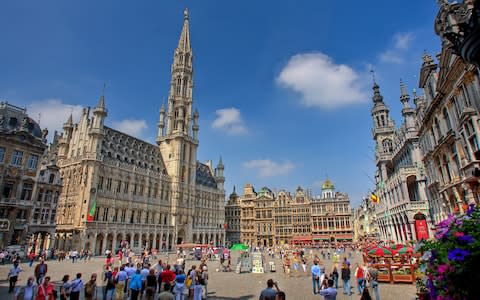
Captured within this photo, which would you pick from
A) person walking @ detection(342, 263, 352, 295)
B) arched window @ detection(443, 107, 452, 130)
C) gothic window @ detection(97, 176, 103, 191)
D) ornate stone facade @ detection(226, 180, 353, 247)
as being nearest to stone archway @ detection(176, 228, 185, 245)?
gothic window @ detection(97, 176, 103, 191)

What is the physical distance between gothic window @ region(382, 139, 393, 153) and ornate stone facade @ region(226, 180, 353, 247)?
1202 inches

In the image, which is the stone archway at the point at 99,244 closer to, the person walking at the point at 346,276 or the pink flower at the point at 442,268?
the person walking at the point at 346,276

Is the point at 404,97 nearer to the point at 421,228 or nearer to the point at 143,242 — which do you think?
the point at 421,228

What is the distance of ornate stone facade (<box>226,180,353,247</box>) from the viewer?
7338cm

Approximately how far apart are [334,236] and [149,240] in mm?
48191

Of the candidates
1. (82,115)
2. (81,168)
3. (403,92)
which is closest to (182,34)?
(82,115)

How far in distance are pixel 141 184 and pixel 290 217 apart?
146 feet

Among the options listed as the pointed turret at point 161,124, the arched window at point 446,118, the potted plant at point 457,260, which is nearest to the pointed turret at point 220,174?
the pointed turret at point 161,124

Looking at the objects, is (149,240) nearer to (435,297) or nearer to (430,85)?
(430,85)

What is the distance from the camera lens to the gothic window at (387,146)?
4699 cm

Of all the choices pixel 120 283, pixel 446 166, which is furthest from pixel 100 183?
pixel 446 166

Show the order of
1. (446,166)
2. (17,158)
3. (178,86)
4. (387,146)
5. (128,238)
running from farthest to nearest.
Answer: (178,86) < (128,238) < (387,146) < (17,158) < (446,166)

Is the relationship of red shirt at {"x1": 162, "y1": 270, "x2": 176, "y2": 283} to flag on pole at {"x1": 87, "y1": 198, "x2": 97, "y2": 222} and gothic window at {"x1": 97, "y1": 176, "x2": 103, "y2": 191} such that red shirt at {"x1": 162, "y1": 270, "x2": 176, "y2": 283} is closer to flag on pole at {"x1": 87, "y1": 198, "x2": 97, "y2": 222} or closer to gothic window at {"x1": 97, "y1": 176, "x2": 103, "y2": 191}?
flag on pole at {"x1": 87, "y1": 198, "x2": 97, "y2": 222}

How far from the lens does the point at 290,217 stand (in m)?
79.3
